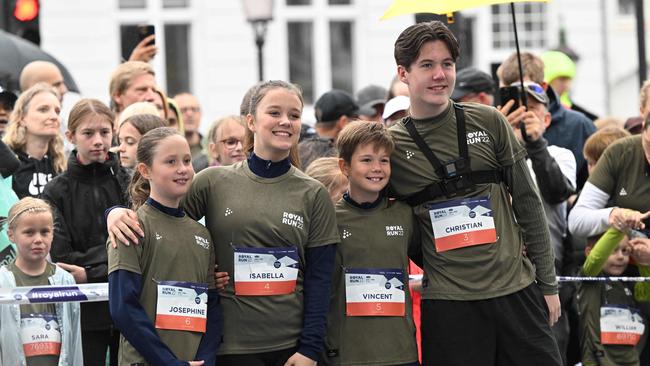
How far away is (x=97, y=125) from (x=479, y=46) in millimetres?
18722

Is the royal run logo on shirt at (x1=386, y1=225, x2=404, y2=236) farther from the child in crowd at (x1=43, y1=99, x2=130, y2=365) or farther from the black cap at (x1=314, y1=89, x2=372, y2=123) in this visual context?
the black cap at (x1=314, y1=89, x2=372, y2=123)

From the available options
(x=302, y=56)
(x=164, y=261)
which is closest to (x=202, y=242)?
(x=164, y=261)

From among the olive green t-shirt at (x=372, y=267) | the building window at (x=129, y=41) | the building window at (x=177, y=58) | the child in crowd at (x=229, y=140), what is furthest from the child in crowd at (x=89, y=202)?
the building window at (x=177, y=58)

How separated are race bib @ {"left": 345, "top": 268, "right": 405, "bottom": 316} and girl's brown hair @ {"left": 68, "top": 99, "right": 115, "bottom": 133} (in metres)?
1.87

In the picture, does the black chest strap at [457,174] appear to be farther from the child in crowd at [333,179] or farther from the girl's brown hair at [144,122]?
the girl's brown hair at [144,122]

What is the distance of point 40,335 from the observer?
6281 mm

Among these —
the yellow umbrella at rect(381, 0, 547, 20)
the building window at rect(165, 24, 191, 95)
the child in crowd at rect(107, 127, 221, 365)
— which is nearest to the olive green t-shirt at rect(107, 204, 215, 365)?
the child in crowd at rect(107, 127, 221, 365)

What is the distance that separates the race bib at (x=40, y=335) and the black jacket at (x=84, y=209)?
1.77 ft

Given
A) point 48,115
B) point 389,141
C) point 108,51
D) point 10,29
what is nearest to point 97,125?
point 48,115

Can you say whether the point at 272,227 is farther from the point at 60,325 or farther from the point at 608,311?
the point at 608,311

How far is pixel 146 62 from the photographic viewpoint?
29.4 ft

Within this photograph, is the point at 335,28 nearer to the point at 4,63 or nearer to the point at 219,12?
the point at 219,12

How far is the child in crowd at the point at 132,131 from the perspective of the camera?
713 cm

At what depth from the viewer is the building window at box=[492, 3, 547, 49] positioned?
25.5m
